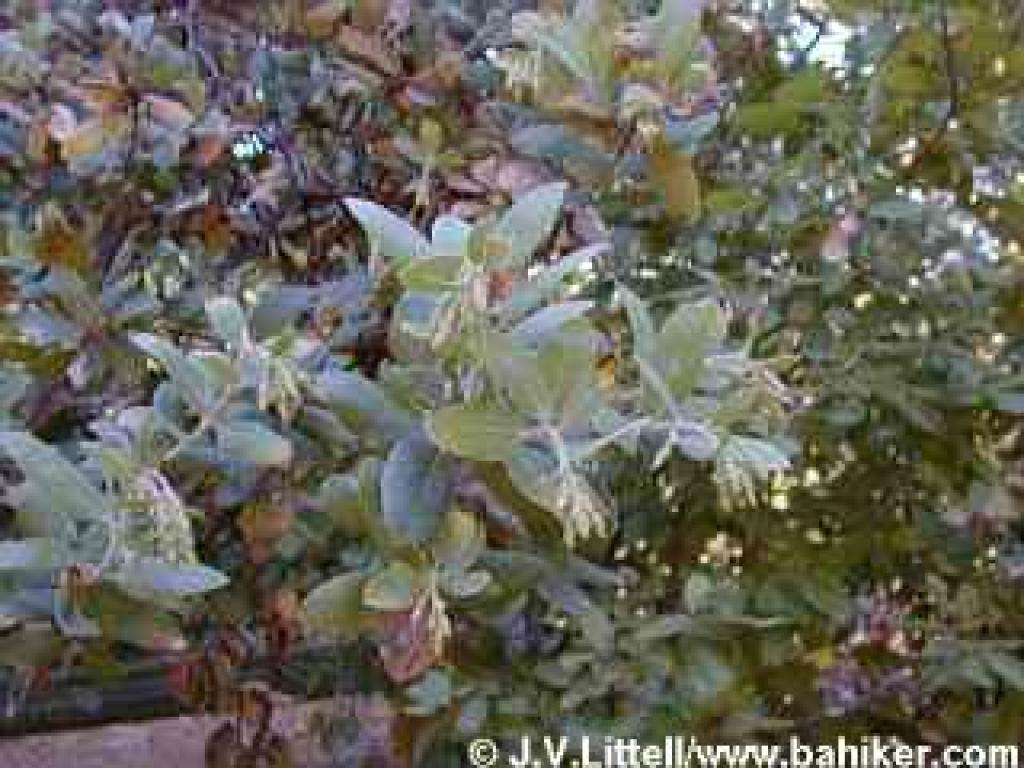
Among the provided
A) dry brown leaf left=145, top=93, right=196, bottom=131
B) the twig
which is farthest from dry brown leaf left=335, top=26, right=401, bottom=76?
the twig

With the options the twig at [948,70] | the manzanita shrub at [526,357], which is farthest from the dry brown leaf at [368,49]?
the twig at [948,70]

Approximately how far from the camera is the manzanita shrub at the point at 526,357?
2.86 feet

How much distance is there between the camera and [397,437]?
A: 0.90 meters

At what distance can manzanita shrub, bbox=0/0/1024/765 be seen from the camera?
872 mm

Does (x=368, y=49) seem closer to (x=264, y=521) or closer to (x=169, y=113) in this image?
(x=169, y=113)

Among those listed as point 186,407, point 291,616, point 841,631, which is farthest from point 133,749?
point 186,407

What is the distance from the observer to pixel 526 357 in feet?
2.62

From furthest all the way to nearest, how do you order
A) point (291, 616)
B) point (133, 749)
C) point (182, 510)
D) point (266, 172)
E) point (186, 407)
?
point (133, 749) < point (266, 172) < point (291, 616) < point (186, 407) < point (182, 510)

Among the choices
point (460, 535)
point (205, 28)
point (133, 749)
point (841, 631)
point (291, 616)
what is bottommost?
point (133, 749)

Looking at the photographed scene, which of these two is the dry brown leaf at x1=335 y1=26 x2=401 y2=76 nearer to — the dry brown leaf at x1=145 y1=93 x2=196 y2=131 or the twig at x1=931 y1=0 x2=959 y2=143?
the dry brown leaf at x1=145 y1=93 x2=196 y2=131

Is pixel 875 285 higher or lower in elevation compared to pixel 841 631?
higher

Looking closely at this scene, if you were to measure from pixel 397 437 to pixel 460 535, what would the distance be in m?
0.07

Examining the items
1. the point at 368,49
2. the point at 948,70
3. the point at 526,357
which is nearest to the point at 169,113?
the point at 368,49

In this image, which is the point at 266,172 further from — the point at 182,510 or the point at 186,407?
the point at 182,510
